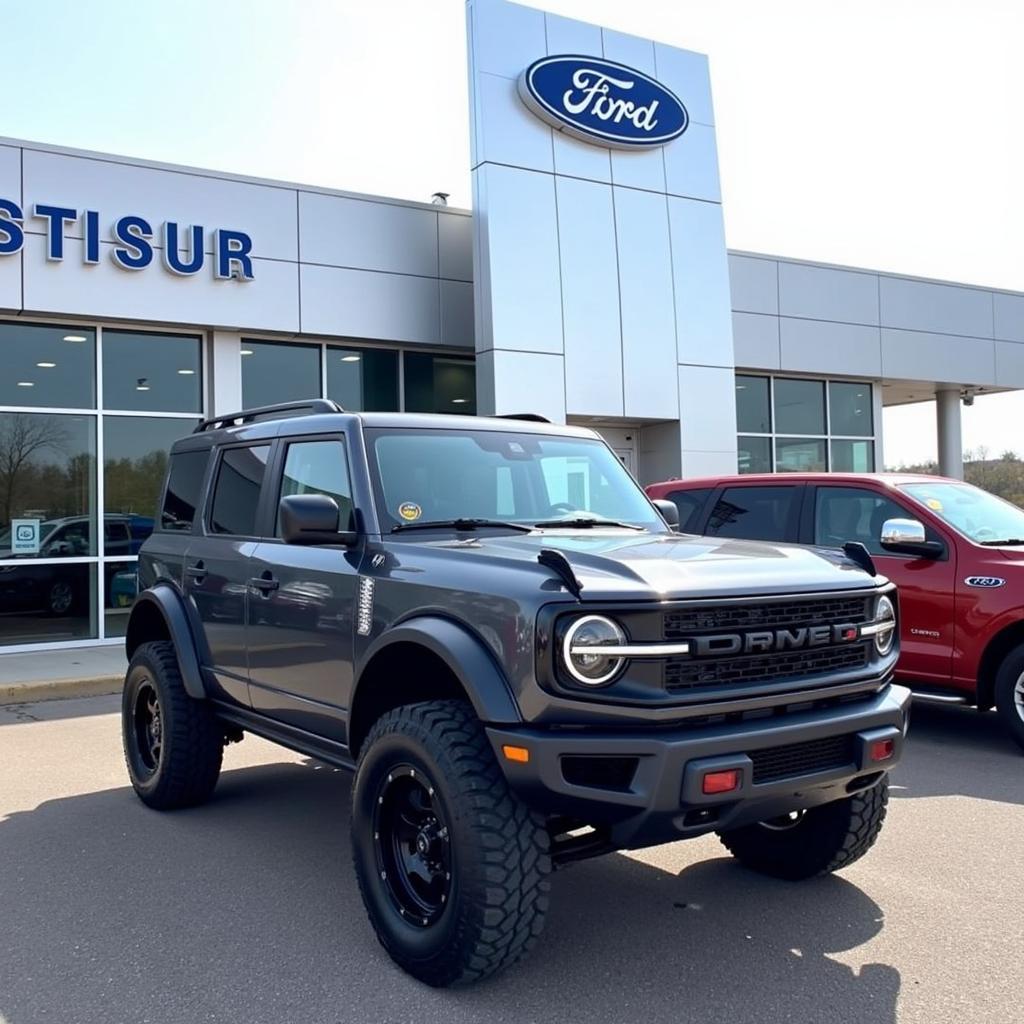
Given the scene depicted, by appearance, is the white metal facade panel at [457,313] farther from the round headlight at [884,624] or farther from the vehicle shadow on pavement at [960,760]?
the round headlight at [884,624]

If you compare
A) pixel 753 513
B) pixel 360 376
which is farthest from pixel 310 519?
pixel 360 376

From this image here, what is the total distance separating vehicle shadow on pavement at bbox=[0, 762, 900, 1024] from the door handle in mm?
1288

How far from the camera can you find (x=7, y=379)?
12227 mm

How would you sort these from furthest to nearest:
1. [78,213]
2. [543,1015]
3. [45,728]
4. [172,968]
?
1. [78,213]
2. [45,728]
3. [172,968]
4. [543,1015]

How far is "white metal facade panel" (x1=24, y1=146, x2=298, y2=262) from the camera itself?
1180 cm

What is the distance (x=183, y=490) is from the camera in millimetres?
6270

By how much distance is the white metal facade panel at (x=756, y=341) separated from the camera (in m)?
17.0

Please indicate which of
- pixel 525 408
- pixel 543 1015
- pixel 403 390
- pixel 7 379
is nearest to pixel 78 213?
pixel 7 379

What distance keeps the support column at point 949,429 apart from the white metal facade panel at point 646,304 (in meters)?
8.42

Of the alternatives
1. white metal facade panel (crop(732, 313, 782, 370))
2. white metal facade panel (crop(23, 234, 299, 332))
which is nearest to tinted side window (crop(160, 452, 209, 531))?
white metal facade panel (crop(23, 234, 299, 332))

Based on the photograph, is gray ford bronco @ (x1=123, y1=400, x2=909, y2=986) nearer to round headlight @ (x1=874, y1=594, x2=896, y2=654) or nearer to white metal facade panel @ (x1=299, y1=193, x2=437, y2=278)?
round headlight @ (x1=874, y1=594, x2=896, y2=654)

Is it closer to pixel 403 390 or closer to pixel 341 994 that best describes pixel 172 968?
pixel 341 994

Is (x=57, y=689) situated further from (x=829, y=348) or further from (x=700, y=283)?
(x=829, y=348)

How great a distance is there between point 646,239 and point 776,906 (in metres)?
11.9
